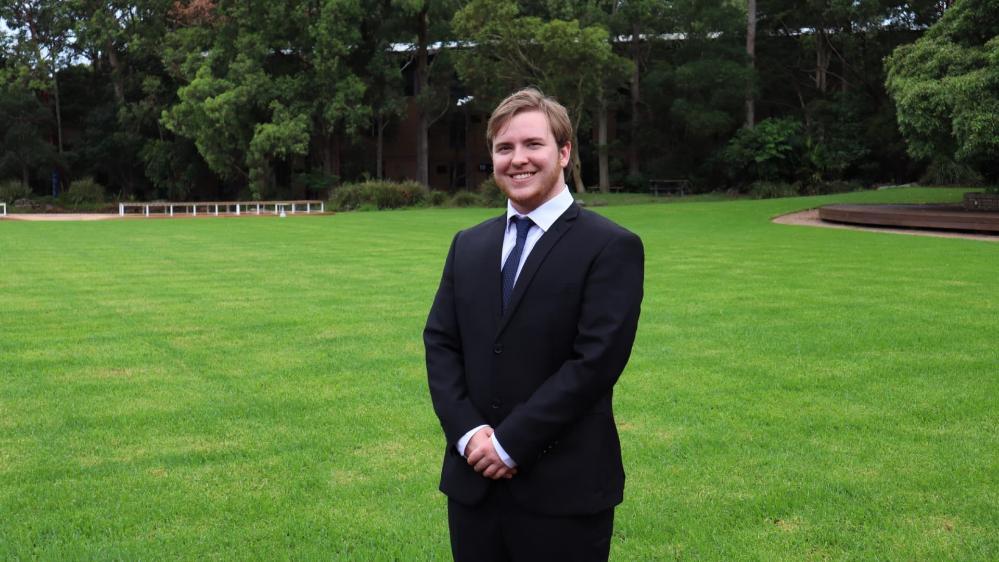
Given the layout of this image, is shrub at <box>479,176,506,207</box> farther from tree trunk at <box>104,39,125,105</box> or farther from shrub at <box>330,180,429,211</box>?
tree trunk at <box>104,39,125,105</box>

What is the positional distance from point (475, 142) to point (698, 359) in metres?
44.2

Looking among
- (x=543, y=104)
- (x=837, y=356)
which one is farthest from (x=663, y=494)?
(x=837, y=356)

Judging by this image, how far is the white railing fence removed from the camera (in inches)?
1566

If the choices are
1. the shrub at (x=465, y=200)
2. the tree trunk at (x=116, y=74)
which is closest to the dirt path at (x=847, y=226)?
the shrub at (x=465, y=200)

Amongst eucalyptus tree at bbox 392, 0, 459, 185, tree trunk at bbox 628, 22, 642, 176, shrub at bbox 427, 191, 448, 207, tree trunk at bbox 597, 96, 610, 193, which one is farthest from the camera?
tree trunk at bbox 597, 96, 610, 193

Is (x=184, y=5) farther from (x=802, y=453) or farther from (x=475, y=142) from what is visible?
(x=802, y=453)

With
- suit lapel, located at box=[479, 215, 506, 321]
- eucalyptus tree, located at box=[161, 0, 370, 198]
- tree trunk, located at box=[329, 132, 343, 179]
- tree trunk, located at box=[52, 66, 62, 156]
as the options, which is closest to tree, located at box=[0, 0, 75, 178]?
tree trunk, located at box=[52, 66, 62, 156]

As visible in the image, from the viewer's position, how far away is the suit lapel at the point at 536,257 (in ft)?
8.81

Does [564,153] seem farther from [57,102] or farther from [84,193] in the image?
[57,102]

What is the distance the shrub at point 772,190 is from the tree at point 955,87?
1335cm

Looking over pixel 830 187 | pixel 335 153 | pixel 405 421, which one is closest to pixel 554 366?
pixel 405 421

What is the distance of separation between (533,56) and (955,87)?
21010 mm

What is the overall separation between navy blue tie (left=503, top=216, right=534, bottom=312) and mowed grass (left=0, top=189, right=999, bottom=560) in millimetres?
1835

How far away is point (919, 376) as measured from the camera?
724cm
